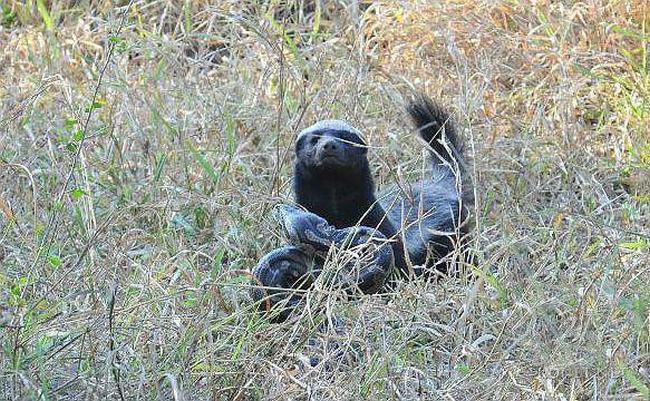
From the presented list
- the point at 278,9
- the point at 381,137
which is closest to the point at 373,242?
A: the point at 381,137

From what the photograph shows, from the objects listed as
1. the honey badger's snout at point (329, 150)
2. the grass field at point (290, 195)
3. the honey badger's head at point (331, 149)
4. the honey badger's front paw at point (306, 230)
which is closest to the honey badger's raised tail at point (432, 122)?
the grass field at point (290, 195)

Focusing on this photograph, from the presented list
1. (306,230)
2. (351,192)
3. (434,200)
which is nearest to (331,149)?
(351,192)

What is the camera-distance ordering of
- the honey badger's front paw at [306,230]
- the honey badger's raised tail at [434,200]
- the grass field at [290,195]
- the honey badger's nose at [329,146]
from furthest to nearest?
the honey badger's raised tail at [434,200] < the honey badger's nose at [329,146] < the honey badger's front paw at [306,230] < the grass field at [290,195]

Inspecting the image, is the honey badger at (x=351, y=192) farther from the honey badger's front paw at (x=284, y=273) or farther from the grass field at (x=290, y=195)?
the honey badger's front paw at (x=284, y=273)

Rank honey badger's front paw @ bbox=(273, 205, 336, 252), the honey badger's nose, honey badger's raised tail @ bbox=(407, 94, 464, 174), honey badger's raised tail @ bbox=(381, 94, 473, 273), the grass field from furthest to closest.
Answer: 1. honey badger's raised tail @ bbox=(407, 94, 464, 174)
2. honey badger's raised tail @ bbox=(381, 94, 473, 273)
3. the honey badger's nose
4. honey badger's front paw @ bbox=(273, 205, 336, 252)
5. the grass field

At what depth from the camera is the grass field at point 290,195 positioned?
3.47 m

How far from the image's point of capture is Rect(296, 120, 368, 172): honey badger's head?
4.42 m

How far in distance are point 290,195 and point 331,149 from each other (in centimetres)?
59

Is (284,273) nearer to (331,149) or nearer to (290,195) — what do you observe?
(331,149)

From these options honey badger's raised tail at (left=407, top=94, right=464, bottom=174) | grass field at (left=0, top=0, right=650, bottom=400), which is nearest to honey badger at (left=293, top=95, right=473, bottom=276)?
grass field at (left=0, top=0, right=650, bottom=400)

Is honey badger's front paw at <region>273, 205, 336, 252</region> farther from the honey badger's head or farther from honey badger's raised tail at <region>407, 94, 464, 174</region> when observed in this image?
honey badger's raised tail at <region>407, 94, 464, 174</region>

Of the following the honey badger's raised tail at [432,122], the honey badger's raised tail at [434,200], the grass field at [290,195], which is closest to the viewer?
the grass field at [290,195]

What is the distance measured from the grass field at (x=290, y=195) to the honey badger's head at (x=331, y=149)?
0.47 feet

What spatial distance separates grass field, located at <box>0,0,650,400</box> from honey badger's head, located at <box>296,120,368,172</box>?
145mm
